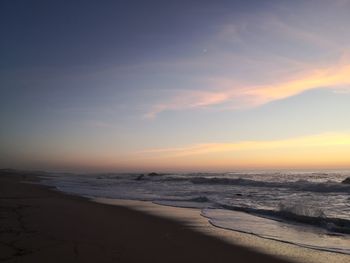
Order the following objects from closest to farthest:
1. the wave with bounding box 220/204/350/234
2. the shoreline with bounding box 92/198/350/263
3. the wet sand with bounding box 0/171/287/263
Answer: the wet sand with bounding box 0/171/287/263, the shoreline with bounding box 92/198/350/263, the wave with bounding box 220/204/350/234

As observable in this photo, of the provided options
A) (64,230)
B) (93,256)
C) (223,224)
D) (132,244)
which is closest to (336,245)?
(223,224)

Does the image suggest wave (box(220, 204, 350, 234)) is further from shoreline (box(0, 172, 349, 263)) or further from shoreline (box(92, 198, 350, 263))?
shoreline (box(0, 172, 349, 263))

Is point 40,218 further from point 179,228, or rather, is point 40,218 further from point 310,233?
point 310,233

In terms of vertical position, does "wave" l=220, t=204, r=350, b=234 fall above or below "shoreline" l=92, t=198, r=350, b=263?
above

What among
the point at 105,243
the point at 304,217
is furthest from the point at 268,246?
the point at 304,217

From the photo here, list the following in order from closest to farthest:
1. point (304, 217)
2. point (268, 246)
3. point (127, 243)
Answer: point (127, 243), point (268, 246), point (304, 217)

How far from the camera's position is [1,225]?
8.05 metres

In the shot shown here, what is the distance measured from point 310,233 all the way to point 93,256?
18.6ft

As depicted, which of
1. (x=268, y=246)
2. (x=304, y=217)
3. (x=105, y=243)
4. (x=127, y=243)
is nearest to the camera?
(x=105, y=243)

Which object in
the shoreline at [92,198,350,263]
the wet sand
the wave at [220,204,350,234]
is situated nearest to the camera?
the wet sand

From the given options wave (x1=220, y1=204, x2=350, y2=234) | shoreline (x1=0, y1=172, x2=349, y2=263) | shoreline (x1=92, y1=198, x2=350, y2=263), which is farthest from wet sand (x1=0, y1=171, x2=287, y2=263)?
wave (x1=220, y1=204, x2=350, y2=234)

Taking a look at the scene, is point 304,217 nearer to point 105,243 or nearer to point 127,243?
point 127,243

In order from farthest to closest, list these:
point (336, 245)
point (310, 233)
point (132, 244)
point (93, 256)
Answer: point (310, 233), point (336, 245), point (132, 244), point (93, 256)

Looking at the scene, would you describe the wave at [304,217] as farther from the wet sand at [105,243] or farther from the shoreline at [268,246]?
the wet sand at [105,243]
